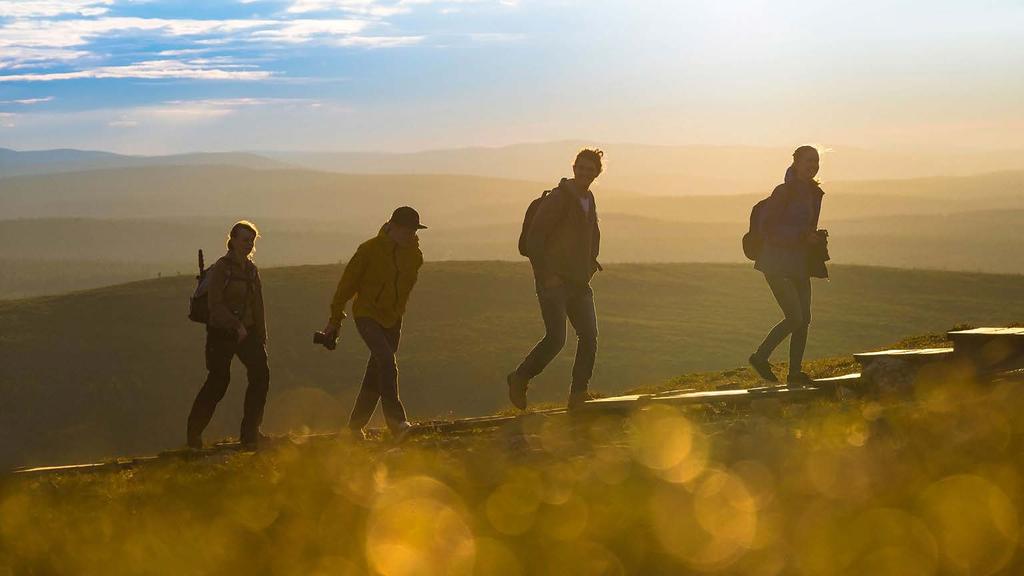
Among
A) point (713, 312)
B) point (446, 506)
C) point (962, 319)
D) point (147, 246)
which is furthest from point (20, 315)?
point (147, 246)

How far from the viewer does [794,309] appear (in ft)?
37.2

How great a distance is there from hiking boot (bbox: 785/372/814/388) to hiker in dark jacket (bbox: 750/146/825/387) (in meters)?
0.02

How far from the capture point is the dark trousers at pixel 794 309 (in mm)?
11352

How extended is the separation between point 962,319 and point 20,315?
28.1 metres

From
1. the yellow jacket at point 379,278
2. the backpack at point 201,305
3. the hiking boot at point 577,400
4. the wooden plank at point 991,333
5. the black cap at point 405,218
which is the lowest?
the hiking boot at point 577,400

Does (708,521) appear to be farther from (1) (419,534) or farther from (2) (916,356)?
(2) (916,356)

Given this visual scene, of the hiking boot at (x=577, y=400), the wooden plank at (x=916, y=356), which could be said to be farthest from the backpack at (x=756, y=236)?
the hiking boot at (x=577, y=400)

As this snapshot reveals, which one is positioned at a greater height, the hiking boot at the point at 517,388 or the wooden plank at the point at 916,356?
the wooden plank at the point at 916,356

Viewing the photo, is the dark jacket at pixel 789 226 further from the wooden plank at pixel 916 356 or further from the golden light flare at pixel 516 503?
the golden light flare at pixel 516 503

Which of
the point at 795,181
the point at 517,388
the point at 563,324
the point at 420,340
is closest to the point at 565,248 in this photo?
the point at 563,324

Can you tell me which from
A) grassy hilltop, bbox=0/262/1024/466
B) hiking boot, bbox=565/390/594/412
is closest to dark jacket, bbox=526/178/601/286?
hiking boot, bbox=565/390/594/412

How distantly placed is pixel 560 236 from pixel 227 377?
291 cm

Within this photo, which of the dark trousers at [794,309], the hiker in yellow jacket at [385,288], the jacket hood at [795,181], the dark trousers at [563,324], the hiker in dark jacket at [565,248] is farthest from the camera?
the dark trousers at [794,309]

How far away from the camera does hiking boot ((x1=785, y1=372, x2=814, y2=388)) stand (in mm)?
11266
